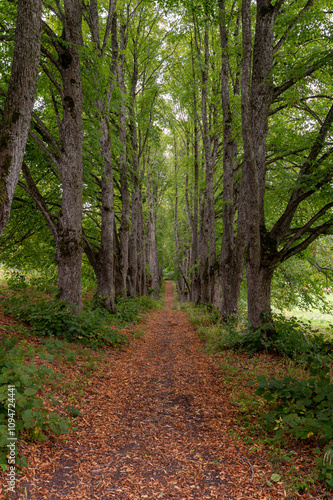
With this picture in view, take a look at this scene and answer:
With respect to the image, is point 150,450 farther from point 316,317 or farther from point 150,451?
point 316,317

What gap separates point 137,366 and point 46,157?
6.53 metres

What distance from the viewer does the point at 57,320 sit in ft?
21.0

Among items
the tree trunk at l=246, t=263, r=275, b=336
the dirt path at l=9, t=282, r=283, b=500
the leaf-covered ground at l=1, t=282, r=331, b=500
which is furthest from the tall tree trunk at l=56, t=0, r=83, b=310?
the tree trunk at l=246, t=263, r=275, b=336

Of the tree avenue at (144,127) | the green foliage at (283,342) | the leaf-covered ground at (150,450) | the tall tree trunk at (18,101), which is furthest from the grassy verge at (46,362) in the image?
the green foliage at (283,342)

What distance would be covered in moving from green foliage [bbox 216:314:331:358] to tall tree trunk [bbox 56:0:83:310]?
4157mm

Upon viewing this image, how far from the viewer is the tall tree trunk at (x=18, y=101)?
373cm

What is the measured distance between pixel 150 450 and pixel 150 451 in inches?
0.8

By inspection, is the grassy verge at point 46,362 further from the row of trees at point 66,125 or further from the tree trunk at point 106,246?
the tree trunk at point 106,246

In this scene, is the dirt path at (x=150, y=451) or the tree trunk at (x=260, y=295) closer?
the dirt path at (x=150, y=451)

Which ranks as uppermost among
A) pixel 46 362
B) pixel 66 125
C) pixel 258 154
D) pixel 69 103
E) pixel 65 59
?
pixel 65 59

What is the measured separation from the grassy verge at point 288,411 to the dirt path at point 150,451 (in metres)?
0.20

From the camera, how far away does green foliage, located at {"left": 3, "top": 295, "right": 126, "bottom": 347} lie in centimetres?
632

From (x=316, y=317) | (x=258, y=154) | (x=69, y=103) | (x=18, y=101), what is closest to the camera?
(x=18, y=101)

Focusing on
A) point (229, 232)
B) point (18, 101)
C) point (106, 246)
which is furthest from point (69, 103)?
point (229, 232)
